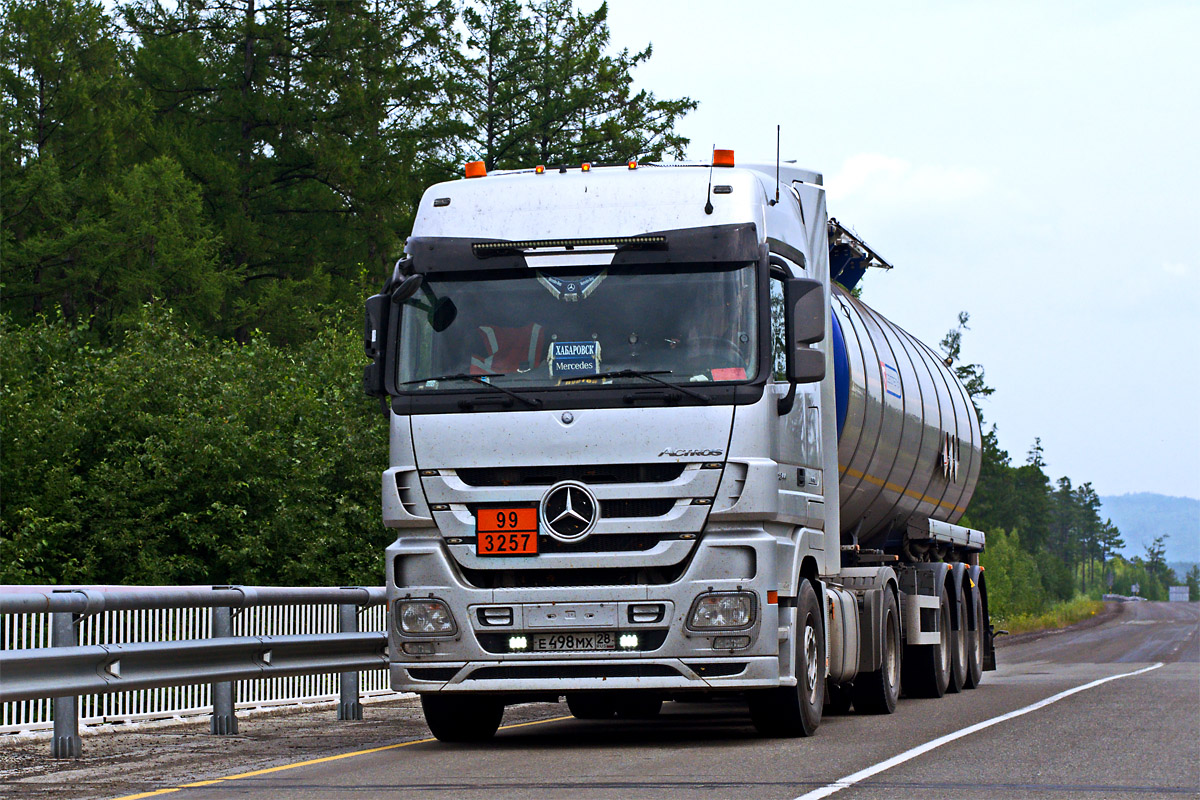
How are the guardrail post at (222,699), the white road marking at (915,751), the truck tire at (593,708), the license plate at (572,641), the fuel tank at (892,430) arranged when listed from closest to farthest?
the white road marking at (915,751) < the license plate at (572,641) < the guardrail post at (222,699) < the truck tire at (593,708) < the fuel tank at (892,430)

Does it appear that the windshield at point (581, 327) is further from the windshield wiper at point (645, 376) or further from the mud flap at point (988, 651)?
the mud flap at point (988, 651)

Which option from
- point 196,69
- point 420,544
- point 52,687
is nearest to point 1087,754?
point 420,544

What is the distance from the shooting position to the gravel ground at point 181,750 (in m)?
9.34

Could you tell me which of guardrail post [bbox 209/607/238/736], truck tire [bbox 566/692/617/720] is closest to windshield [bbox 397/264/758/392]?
guardrail post [bbox 209/607/238/736]

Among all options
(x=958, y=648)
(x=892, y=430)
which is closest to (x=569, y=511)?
(x=892, y=430)

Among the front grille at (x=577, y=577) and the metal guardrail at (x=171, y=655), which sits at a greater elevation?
the front grille at (x=577, y=577)

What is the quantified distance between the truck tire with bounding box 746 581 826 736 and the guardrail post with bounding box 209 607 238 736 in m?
3.71

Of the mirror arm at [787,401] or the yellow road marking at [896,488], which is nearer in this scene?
the mirror arm at [787,401]

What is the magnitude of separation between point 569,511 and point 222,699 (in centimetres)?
327

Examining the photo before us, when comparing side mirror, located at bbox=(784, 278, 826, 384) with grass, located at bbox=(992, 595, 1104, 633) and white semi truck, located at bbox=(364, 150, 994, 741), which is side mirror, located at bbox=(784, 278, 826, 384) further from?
grass, located at bbox=(992, 595, 1104, 633)

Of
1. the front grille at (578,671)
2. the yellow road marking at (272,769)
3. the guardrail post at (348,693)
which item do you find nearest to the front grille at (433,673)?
the front grille at (578,671)

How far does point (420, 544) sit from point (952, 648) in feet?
30.4

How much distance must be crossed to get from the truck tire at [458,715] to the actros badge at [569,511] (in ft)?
5.10

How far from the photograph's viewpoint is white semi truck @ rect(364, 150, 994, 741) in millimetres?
10820
